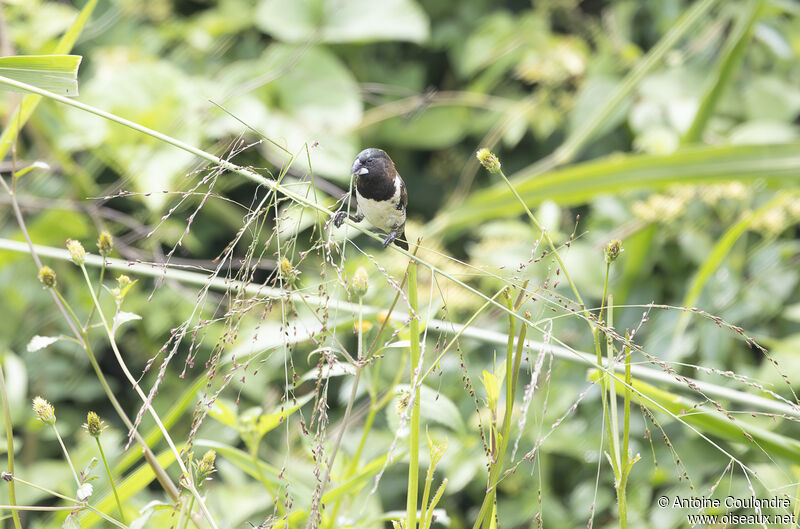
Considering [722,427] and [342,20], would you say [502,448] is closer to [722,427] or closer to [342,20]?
[722,427]

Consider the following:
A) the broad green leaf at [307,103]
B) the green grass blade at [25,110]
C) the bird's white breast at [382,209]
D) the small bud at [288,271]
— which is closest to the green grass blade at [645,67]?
the broad green leaf at [307,103]

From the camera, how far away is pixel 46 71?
56 cm

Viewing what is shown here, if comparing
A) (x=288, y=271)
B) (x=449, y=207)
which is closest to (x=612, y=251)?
(x=288, y=271)

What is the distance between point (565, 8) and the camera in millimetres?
2232

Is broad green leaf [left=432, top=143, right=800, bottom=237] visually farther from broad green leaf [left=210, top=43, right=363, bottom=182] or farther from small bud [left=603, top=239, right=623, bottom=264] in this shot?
small bud [left=603, top=239, right=623, bottom=264]

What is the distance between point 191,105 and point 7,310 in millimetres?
693

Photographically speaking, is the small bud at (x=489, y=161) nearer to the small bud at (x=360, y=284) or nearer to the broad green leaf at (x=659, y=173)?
the small bud at (x=360, y=284)

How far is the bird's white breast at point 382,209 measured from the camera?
3.34 feet

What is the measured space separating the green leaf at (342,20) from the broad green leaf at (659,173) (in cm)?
78

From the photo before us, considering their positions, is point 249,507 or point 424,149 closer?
point 249,507

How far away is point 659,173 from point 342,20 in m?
1.18

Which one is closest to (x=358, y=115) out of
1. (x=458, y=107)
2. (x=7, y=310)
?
(x=458, y=107)

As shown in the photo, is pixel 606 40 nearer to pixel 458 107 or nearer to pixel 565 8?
pixel 565 8

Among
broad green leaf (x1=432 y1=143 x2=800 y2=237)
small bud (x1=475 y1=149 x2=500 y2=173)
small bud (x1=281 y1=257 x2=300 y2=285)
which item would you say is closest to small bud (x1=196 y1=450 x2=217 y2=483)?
small bud (x1=281 y1=257 x2=300 y2=285)
